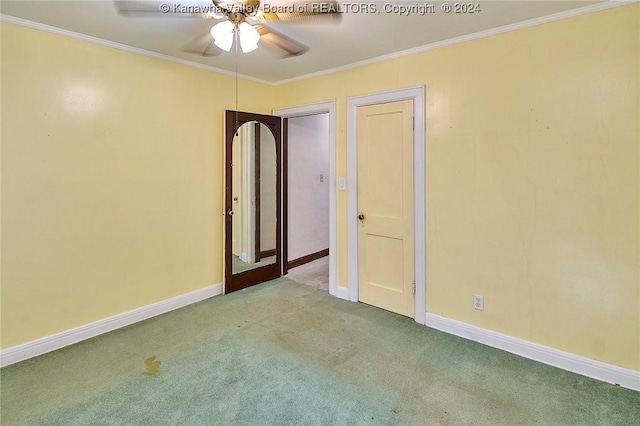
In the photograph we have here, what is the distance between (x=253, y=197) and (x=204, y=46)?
171 cm

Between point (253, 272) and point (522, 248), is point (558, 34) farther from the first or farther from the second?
point (253, 272)

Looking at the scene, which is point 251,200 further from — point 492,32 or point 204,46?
point 492,32

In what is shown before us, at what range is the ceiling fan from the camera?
1787 mm

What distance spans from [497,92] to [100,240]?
3281mm

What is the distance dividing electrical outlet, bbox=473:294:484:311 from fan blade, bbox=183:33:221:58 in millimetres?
2740

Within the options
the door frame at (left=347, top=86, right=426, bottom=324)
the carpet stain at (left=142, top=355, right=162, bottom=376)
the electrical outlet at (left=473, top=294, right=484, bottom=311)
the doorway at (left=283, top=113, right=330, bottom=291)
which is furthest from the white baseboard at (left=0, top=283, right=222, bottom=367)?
the electrical outlet at (left=473, top=294, right=484, bottom=311)

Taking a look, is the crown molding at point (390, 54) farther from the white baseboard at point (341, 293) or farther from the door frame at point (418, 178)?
the white baseboard at point (341, 293)

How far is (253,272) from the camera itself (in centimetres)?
383

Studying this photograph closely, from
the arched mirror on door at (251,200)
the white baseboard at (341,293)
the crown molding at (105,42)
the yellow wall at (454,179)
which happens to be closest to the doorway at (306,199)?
the arched mirror on door at (251,200)

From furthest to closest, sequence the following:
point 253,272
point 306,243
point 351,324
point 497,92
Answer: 1. point 306,243
2. point 253,272
3. point 351,324
4. point 497,92

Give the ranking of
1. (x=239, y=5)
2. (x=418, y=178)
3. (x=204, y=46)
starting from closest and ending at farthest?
(x=239, y=5), (x=204, y=46), (x=418, y=178)

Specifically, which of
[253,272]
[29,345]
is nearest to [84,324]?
[29,345]

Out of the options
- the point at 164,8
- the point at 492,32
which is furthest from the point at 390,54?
the point at 164,8

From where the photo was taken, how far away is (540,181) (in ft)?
7.50
